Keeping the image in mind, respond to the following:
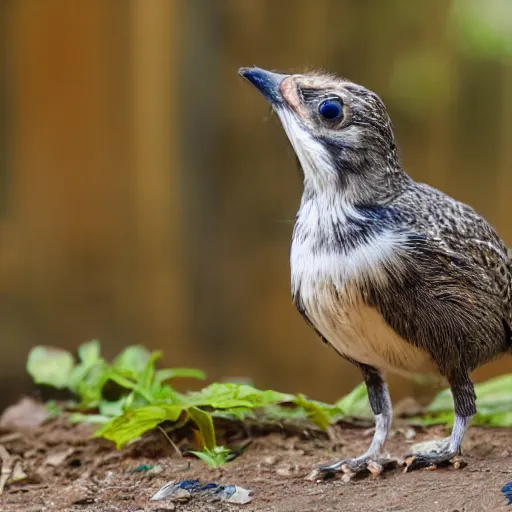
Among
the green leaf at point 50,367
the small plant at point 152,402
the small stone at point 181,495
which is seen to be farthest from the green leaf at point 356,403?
the green leaf at point 50,367

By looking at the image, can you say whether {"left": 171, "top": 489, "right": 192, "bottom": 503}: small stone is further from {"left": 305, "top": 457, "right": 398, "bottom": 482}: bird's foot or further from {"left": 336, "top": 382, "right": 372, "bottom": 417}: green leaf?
{"left": 336, "top": 382, "right": 372, "bottom": 417}: green leaf

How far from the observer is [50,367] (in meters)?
4.77

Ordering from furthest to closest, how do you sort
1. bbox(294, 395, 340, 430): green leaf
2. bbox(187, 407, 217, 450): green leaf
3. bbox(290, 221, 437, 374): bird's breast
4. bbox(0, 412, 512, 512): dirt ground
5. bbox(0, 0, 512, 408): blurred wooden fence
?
bbox(0, 0, 512, 408): blurred wooden fence
bbox(294, 395, 340, 430): green leaf
bbox(187, 407, 217, 450): green leaf
bbox(290, 221, 437, 374): bird's breast
bbox(0, 412, 512, 512): dirt ground

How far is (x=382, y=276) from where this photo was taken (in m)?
3.29

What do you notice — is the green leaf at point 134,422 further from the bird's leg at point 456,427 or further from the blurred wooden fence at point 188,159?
the blurred wooden fence at point 188,159

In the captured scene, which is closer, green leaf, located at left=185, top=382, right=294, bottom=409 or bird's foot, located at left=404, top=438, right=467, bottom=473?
bird's foot, located at left=404, top=438, right=467, bottom=473

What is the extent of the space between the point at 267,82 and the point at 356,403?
6.73ft

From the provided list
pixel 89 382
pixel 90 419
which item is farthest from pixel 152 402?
pixel 89 382

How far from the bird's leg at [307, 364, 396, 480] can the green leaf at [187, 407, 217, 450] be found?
0.54 m

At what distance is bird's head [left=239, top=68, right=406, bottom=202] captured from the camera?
135 inches

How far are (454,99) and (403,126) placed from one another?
36.0 inches

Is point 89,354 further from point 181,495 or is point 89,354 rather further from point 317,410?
point 181,495

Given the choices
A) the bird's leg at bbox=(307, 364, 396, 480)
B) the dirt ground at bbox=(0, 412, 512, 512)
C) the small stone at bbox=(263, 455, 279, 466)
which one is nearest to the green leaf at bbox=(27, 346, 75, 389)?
the dirt ground at bbox=(0, 412, 512, 512)

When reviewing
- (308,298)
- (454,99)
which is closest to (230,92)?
(454,99)
